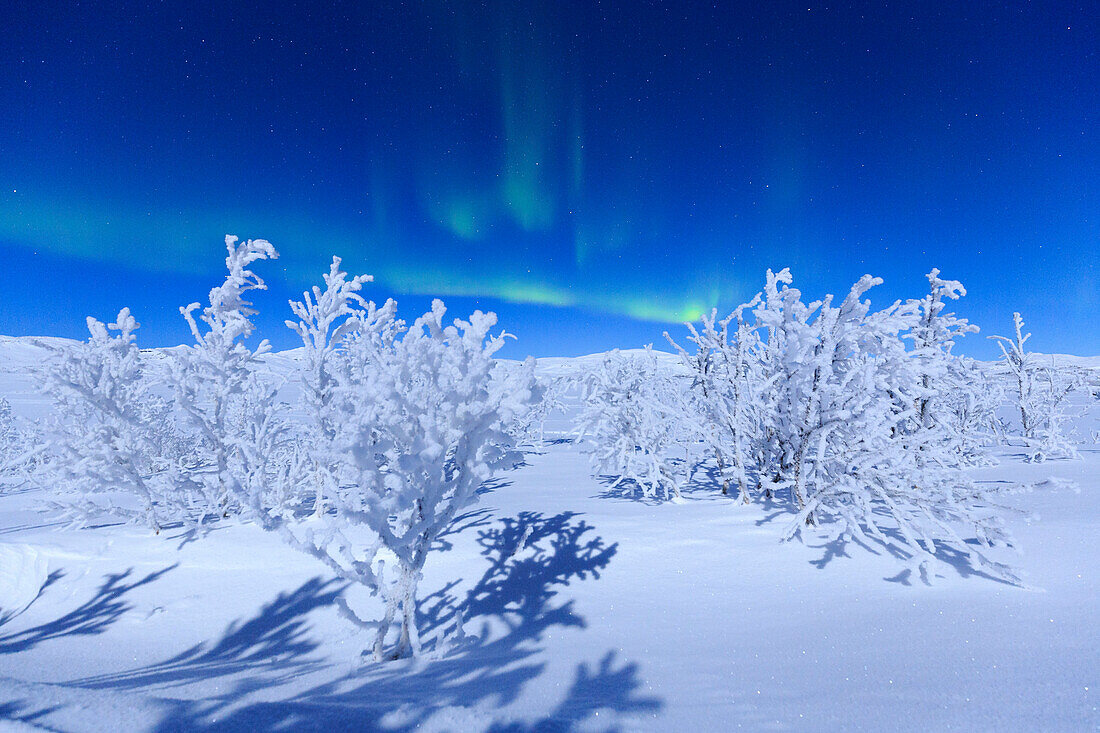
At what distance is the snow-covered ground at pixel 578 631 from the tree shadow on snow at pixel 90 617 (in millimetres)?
31

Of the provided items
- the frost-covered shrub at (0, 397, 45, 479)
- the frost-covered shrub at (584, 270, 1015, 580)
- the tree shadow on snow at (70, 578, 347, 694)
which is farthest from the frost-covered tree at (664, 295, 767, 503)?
the frost-covered shrub at (0, 397, 45, 479)

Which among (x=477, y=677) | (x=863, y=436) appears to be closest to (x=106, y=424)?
(x=477, y=677)

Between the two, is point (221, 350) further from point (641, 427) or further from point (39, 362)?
point (641, 427)

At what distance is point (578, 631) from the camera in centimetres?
442

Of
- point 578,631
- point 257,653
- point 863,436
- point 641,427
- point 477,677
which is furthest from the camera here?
point 641,427

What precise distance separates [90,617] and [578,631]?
6550 mm

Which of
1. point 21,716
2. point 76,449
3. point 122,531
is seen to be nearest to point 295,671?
point 21,716

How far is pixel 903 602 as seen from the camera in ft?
13.8

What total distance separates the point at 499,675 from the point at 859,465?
498 cm

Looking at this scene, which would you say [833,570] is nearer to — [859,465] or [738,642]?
[859,465]

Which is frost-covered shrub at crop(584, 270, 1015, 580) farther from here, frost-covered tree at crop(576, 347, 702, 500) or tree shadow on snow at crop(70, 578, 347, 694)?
tree shadow on snow at crop(70, 578, 347, 694)

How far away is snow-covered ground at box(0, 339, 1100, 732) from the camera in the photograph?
2.38 m

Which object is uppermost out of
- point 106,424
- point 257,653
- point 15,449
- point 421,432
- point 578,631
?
point 106,424

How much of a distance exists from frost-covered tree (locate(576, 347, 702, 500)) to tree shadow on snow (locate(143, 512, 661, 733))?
3.46m
